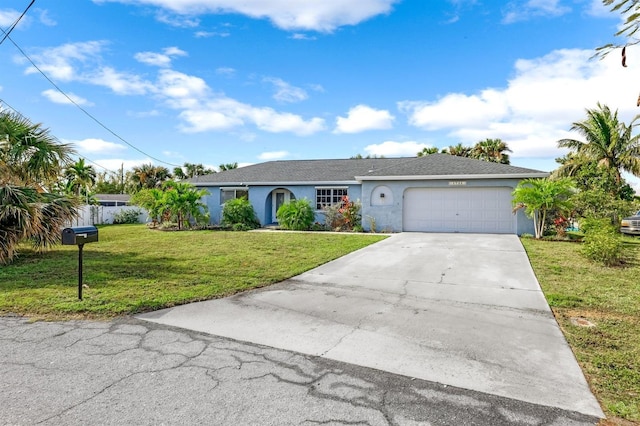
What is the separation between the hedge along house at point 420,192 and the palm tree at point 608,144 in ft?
32.5

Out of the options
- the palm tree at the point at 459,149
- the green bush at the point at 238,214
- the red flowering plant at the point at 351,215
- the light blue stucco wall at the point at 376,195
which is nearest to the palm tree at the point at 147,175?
the light blue stucco wall at the point at 376,195

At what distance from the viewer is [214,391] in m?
2.99

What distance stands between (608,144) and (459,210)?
13.2 m

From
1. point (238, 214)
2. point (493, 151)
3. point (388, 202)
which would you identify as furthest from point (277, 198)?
point (493, 151)

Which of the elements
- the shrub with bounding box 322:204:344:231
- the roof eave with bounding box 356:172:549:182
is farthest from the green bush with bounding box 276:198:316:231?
the roof eave with bounding box 356:172:549:182

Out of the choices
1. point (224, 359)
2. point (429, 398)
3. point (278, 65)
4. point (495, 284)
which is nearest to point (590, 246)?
point (495, 284)

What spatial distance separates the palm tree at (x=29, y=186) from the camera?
8.51 m

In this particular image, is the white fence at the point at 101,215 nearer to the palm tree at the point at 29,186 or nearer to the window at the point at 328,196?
the palm tree at the point at 29,186

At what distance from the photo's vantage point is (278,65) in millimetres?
Result: 16219

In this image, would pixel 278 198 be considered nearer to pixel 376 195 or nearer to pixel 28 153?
pixel 376 195

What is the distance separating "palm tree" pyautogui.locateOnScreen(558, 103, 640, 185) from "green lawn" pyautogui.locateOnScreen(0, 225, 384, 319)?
1820 cm

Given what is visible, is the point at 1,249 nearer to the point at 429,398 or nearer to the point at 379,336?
the point at 379,336

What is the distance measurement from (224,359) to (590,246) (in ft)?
31.4

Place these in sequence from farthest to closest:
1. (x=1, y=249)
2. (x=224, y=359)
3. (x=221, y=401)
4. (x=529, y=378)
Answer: (x=1, y=249)
(x=224, y=359)
(x=529, y=378)
(x=221, y=401)
